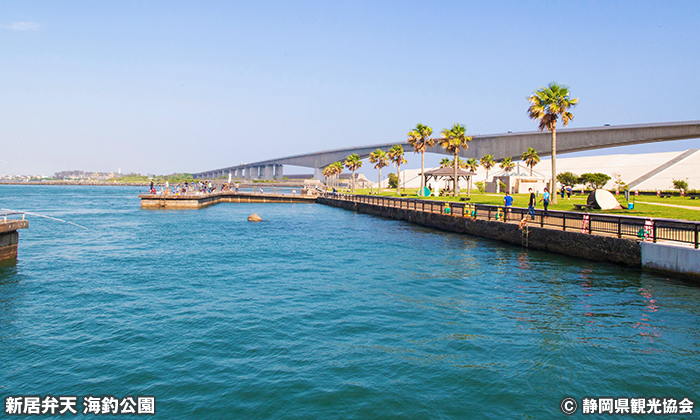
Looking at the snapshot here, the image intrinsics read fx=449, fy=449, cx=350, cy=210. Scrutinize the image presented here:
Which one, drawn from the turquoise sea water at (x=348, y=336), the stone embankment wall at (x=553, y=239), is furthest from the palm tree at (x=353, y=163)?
the turquoise sea water at (x=348, y=336)

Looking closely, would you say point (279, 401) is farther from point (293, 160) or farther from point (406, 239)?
point (293, 160)

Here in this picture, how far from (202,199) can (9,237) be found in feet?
179

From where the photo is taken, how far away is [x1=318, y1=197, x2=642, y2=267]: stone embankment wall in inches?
873

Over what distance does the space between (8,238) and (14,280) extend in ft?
16.6

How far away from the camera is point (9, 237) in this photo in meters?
23.7

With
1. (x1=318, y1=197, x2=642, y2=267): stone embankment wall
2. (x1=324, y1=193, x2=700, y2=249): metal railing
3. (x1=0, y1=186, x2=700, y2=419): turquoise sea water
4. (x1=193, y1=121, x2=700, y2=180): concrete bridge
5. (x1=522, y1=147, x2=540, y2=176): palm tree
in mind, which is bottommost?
(x1=0, y1=186, x2=700, y2=419): turquoise sea water

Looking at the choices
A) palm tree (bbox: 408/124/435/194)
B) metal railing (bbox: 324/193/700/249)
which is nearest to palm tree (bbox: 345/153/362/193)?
palm tree (bbox: 408/124/435/194)

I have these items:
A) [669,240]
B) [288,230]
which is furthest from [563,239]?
[288,230]

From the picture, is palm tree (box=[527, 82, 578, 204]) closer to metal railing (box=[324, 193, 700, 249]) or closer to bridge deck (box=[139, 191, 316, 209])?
metal railing (box=[324, 193, 700, 249])

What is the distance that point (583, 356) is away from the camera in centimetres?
1099

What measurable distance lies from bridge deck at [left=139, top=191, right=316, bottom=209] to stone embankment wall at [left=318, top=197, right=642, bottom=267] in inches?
Result: 1757

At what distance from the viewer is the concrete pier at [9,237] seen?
2283 cm

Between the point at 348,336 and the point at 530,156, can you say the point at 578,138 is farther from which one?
the point at 348,336

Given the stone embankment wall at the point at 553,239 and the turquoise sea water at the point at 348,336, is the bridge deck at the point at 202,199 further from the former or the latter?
the turquoise sea water at the point at 348,336
